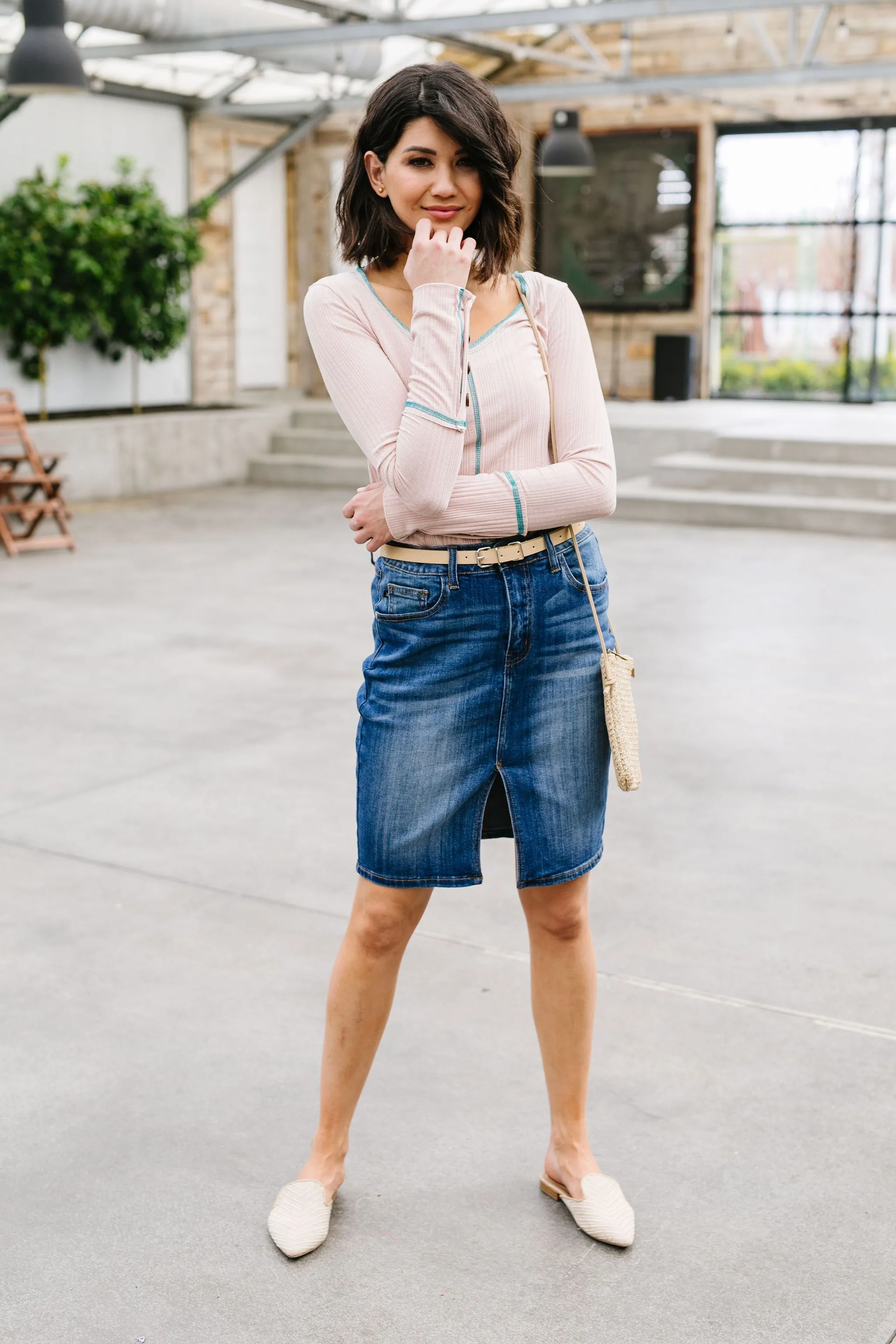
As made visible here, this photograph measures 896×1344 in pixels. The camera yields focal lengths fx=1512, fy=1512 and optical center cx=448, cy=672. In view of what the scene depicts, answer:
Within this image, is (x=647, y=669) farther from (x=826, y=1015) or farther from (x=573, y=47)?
(x=573, y=47)

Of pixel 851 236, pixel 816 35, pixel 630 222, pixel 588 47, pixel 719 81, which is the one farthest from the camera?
pixel 630 222

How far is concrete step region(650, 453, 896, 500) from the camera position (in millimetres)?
10102

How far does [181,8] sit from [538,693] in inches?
398

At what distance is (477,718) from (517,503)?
0.28 meters

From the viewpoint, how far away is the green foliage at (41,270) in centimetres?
1081

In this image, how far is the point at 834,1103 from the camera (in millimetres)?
2467

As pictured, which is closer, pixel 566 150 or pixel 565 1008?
pixel 565 1008

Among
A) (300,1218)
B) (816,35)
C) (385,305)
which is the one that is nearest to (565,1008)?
(300,1218)

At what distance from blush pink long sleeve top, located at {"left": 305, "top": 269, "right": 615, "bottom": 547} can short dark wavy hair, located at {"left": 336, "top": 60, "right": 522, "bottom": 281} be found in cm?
6

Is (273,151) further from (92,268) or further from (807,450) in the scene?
(807,450)

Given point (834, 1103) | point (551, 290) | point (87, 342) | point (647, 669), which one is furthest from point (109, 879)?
point (87, 342)

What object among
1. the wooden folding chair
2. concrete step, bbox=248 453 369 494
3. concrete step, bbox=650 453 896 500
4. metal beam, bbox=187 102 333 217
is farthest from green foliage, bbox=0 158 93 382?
concrete step, bbox=650 453 896 500

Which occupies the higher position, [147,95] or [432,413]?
[147,95]

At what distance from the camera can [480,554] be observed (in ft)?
6.24
